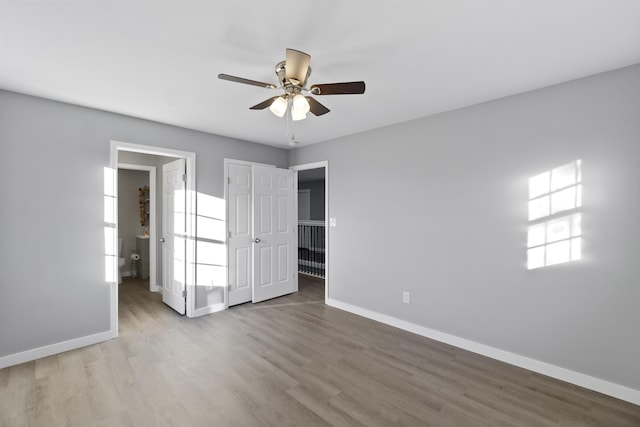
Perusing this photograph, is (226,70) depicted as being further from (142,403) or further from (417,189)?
(142,403)

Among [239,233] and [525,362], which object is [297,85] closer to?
[239,233]

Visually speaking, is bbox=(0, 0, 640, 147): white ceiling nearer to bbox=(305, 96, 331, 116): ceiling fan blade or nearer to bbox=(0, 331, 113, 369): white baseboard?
bbox=(305, 96, 331, 116): ceiling fan blade

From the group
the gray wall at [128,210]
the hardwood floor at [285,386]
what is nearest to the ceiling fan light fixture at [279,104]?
the hardwood floor at [285,386]

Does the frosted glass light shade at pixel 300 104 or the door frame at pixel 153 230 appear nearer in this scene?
the frosted glass light shade at pixel 300 104

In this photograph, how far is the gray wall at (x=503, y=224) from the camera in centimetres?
223

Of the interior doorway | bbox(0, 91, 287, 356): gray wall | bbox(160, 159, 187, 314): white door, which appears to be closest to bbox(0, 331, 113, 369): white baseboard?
bbox(0, 91, 287, 356): gray wall

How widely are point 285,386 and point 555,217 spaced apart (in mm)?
2763

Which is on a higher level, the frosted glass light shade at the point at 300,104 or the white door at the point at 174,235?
the frosted glass light shade at the point at 300,104

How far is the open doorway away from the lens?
5.30m

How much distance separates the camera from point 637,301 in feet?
7.09

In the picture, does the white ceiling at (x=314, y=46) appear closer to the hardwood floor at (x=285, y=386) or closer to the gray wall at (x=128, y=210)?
the hardwood floor at (x=285, y=386)

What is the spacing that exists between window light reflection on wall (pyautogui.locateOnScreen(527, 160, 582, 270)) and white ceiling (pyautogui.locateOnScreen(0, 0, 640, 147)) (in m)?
0.84

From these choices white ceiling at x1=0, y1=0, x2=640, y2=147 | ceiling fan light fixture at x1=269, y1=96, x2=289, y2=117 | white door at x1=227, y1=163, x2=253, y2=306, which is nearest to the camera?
white ceiling at x1=0, y1=0, x2=640, y2=147

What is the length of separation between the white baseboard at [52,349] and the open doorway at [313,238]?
2.87m
